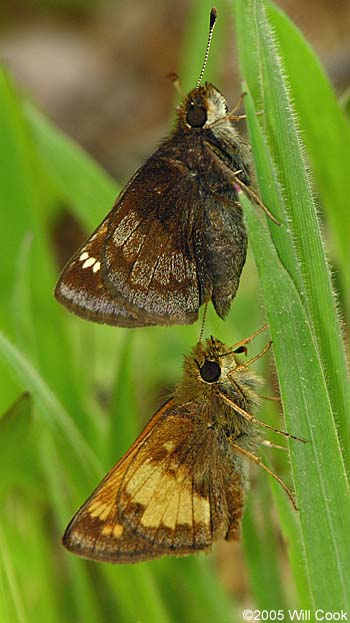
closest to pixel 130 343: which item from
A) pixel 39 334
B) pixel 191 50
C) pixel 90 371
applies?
pixel 39 334

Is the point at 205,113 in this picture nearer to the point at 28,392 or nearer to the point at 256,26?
the point at 256,26

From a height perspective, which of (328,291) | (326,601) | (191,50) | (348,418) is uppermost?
(191,50)

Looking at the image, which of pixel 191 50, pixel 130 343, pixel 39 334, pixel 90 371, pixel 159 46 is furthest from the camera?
pixel 159 46

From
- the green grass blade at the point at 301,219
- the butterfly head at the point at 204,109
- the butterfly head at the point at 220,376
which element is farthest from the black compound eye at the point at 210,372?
the butterfly head at the point at 204,109

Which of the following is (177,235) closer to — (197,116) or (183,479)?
(197,116)

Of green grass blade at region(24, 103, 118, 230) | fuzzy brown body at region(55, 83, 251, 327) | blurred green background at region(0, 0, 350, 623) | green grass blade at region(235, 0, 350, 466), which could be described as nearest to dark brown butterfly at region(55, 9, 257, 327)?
fuzzy brown body at region(55, 83, 251, 327)

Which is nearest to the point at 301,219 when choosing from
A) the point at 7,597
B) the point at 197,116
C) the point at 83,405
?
the point at 197,116

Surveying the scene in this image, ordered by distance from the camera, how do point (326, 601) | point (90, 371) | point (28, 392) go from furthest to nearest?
1. point (90, 371)
2. point (28, 392)
3. point (326, 601)

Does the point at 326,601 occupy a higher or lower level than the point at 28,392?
lower
